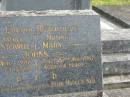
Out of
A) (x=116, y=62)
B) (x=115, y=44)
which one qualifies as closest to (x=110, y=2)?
(x=115, y=44)

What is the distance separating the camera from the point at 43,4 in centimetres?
589

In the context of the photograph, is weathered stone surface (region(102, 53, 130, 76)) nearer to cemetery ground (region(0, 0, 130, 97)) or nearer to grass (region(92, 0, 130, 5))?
cemetery ground (region(0, 0, 130, 97))

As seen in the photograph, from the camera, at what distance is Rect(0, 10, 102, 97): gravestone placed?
445 cm

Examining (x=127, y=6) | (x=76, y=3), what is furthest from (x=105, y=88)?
(x=127, y=6)

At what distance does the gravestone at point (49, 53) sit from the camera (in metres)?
4.45

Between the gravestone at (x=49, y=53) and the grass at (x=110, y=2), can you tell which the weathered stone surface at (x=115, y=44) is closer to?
Answer: the gravestone at (x=49, y=53)

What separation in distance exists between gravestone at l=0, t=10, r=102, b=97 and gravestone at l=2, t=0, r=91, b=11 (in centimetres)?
113

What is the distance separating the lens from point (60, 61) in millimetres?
4609

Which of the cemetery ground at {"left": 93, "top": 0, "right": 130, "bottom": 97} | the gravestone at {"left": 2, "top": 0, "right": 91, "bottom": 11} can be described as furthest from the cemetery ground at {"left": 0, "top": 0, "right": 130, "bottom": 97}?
the gravestone at {"left": 2, "top": 0, "right": 91, "bottom": 11}

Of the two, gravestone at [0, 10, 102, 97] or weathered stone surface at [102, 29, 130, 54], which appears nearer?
gravestone at [0, 10, 102, 97]

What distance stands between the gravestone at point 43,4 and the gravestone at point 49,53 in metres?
1.13

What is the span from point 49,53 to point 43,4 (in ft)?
4.98

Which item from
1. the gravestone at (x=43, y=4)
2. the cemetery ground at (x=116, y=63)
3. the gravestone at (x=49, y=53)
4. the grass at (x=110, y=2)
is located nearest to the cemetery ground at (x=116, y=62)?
the cemetery ground at (x=116, y=63)

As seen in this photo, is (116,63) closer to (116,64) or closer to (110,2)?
(116,64)
